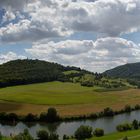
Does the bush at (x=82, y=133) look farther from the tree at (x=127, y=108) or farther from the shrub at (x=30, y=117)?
the tree at (x=127, y=108)

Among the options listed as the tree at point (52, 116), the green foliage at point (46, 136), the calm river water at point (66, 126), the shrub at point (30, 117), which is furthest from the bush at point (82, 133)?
the shrub at point (30, 117)

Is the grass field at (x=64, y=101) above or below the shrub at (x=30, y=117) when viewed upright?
above

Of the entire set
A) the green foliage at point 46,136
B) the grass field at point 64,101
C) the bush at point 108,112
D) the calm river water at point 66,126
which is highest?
the grass field at point 64,101

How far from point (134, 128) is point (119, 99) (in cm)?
6717

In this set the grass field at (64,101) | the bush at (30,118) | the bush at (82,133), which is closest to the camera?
the bush at (82,133)

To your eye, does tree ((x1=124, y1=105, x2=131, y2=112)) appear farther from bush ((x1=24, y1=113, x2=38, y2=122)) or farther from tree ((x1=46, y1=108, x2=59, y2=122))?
bush ((x1=24, y1=113, x2=38, y2=122))

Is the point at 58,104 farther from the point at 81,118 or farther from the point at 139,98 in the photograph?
the point at 139,98

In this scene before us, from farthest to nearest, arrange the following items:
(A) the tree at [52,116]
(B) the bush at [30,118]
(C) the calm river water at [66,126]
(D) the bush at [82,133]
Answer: (B) the bush at [30,118]
(A) the tree at [52,116]
(C) the calm river water at [66,126]
(D) the bush at [82,133]

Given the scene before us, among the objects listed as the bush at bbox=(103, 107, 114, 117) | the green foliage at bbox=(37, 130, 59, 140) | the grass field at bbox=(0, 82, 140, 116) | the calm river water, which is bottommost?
the calm river water

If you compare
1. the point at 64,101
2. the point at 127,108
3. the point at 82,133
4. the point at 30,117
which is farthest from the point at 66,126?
the point at 64,101

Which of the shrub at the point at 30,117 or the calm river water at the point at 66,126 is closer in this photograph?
the calm river water at the point at 66,126

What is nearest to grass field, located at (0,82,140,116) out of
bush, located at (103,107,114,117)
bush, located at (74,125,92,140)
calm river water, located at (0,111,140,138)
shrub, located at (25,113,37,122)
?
bush, located at (103,107,114,117)

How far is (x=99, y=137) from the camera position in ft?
242

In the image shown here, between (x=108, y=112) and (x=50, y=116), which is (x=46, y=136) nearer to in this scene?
(x=50, y=116)
